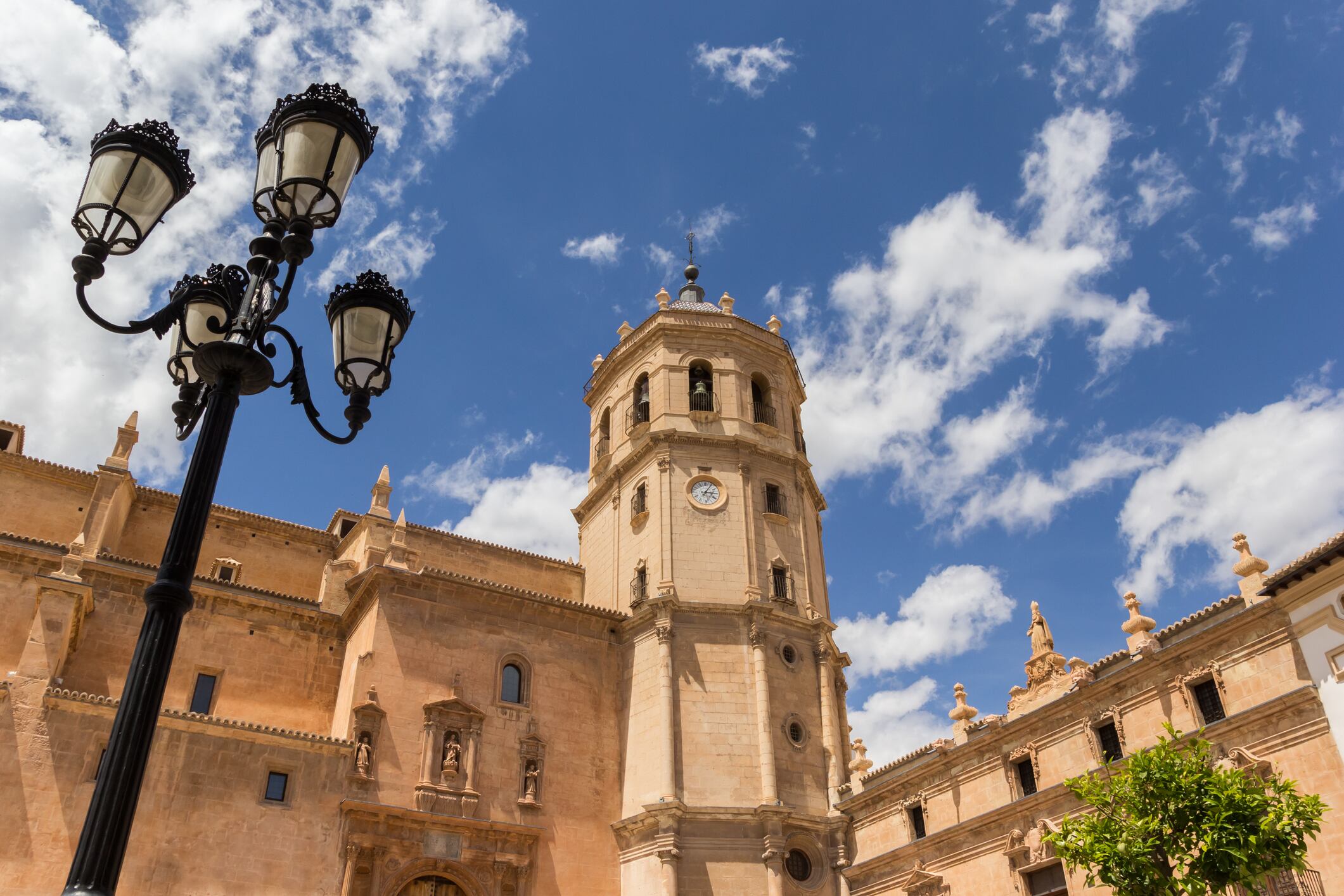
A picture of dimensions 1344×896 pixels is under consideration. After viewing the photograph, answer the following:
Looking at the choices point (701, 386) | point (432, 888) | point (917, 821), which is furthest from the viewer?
point (701, 386)

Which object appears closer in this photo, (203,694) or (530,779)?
(530,779)

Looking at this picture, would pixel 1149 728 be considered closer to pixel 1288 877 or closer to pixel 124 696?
pixel 1288 877

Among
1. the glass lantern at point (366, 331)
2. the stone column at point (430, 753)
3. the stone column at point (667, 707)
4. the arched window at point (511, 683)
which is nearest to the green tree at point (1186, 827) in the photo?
the stone column at point (667, 707)

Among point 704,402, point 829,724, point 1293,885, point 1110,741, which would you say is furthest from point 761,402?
point 1293,885

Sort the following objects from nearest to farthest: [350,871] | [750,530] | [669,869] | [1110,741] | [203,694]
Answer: [1110,741]
[350,871]
[669,869]
[203,694]
[750,530]

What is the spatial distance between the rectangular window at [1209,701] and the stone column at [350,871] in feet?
60.9

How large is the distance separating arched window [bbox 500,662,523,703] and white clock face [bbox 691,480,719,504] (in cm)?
753

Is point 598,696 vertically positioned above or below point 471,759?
above

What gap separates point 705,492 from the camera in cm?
3136

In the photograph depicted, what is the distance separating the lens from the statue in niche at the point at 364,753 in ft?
78.9

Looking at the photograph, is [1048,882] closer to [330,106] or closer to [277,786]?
[277,786]

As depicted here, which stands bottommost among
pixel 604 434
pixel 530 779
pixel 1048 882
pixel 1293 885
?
pixel 1293 885

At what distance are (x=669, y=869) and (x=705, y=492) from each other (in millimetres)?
11210

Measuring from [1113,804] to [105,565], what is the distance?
2468 centimetres
